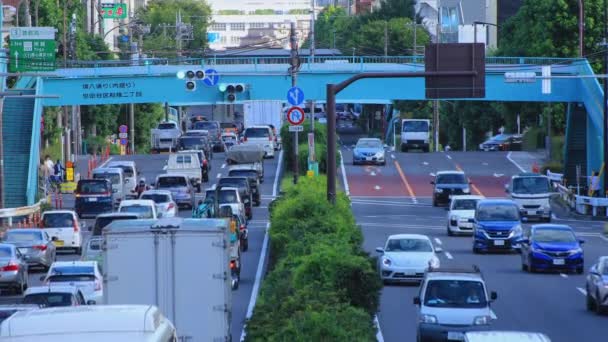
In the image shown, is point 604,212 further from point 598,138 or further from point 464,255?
point 464,255

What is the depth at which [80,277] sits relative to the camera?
30.3 meters

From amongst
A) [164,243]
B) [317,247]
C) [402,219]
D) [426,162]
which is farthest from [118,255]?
[426,162]

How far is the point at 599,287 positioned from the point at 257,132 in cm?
5134

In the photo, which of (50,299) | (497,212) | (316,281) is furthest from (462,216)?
(316,281)

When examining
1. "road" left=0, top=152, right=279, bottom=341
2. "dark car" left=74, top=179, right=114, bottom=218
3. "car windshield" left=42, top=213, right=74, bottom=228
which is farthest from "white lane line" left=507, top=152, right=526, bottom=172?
"car windshield" left=42, top=213, right=74, bottom=228

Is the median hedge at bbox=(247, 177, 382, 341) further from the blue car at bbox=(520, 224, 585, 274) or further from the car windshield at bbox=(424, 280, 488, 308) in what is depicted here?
the blue car at bbox=(520, 224, 585, 274)

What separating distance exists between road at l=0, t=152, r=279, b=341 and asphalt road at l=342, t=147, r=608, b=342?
3.14m

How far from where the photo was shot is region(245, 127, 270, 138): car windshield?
7938 centimetres

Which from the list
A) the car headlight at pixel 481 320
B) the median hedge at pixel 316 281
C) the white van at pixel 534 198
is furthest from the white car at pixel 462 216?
the car headlight at pixel 481 320

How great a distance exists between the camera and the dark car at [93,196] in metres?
55.2

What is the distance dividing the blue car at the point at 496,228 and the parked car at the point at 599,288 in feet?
41.8

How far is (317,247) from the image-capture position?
22.7m

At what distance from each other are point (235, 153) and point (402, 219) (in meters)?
14.9

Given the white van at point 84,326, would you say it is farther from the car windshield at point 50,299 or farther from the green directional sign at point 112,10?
the green directional sign at point 112,10
